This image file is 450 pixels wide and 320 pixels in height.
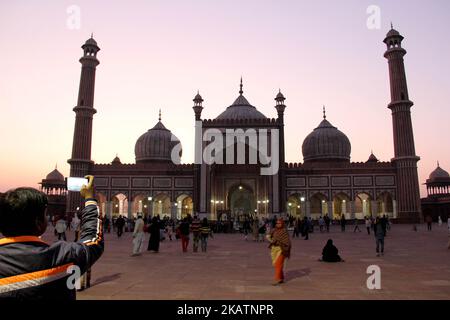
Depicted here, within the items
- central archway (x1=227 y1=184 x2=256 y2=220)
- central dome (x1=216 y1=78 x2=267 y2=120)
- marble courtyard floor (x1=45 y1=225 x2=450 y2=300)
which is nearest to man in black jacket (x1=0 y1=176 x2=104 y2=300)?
marble courtyard floor (x1=45 y1=225 x2=450 y2=300)

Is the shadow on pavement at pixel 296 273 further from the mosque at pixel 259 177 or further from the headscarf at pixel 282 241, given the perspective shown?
the mosque at pixel 259 177

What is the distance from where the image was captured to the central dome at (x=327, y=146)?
142 feet

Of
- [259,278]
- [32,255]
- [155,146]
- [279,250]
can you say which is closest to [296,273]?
[259,278]

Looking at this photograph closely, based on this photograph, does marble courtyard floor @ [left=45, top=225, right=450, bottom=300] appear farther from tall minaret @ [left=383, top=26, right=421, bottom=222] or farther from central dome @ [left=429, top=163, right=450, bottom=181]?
central dome @ [left=429, top=163, right=450, bottom=181]

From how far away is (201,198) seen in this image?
3406 cm

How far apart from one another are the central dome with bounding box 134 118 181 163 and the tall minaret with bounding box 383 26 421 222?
80.8 feet

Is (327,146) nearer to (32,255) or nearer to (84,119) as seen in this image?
(84,119)

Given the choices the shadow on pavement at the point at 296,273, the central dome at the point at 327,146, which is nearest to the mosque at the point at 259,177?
the central dome at the point at 327,146

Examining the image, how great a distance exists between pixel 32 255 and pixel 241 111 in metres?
40.8

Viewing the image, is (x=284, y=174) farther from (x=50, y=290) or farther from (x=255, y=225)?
(x=50, y=290)

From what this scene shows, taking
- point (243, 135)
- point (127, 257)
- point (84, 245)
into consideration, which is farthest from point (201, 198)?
point (84, 245)

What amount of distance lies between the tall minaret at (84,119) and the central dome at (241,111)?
553 inches

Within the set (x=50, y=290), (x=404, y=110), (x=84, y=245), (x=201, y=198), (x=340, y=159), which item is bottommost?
(x=50, y=290)

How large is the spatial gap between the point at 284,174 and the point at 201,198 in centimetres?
827
